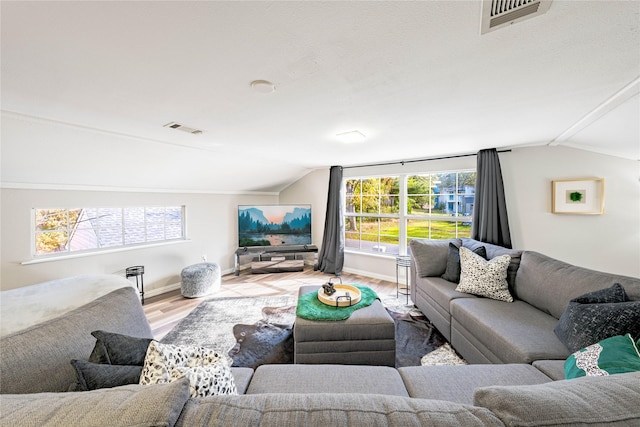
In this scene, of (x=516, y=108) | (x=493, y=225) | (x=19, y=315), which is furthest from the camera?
(x=493, y=225)

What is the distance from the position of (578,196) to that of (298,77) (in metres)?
3.49

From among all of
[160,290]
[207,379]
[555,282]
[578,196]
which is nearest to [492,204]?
[578,196]

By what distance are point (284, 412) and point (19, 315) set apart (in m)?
2.25

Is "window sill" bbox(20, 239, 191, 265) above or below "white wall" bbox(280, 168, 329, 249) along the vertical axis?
below

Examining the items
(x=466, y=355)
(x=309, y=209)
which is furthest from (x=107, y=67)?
(x=309, y=209)

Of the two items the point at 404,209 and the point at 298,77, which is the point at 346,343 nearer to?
the point at 298,77

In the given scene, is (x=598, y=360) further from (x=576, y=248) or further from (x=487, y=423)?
(x=576, y=248)

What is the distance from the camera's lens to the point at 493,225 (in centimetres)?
315

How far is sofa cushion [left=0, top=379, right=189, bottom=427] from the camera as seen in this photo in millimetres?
510

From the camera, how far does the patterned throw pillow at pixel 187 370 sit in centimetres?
83

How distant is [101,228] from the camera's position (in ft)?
10.4

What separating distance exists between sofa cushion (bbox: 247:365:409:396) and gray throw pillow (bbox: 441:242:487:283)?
1.69 metres

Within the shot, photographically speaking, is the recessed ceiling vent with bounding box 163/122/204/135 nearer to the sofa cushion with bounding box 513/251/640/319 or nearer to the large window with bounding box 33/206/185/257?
the large window with bounding box 33/206/185/257

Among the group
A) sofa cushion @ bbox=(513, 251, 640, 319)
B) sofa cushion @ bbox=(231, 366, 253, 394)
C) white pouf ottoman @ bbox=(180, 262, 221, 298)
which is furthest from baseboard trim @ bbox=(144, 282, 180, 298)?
sofa cushion @ bbox=(513, 251, 640, 319)
